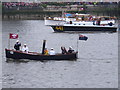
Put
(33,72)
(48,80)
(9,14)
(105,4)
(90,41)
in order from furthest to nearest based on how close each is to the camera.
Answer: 1. (105,4)
2. (9,14)
3. (90,41)
4. (33,72)
5. (48,80)

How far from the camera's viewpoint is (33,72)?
46125 mm

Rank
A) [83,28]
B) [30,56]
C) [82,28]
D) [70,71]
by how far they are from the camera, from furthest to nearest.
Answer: [83,28], [82,28], [30,56], [70,71]

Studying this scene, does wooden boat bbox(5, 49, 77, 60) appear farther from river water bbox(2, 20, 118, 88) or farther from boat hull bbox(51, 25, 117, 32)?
boat hull bbox(51, 25, 117, 32)

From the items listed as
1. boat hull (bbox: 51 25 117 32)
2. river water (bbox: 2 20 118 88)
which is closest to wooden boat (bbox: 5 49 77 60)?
river water (bbox: 2 20 118 88)

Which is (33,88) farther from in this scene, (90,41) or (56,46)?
(90,41)

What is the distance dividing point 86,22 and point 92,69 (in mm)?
39163

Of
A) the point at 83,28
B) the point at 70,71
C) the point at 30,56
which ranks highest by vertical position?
the point at 83,28

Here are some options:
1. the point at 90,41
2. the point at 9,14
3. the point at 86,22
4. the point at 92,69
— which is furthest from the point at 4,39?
the point at 9,14

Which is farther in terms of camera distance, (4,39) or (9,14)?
(9,14)

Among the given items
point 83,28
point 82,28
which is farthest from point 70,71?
point 83,28

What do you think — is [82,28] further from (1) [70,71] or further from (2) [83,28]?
(1) [70,71]

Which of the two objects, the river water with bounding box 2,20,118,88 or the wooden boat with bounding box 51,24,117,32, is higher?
the wooden boat with bounding box 51,24,117,32

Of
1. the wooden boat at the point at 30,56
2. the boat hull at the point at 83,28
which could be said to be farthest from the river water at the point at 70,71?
the boat hull at the point at 83,28

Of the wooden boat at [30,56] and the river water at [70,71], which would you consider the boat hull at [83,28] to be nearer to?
the river water at [70,71]
